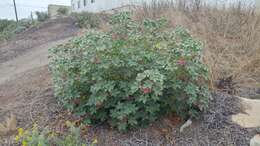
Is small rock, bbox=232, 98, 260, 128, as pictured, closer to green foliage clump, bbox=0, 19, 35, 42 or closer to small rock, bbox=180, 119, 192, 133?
small rock, bbox=180, 119, 192, 133

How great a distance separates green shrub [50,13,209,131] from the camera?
2201mm

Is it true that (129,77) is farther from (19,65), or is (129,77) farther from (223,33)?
(19,65)

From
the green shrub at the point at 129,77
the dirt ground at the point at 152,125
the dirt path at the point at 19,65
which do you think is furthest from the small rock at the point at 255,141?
the dirt path at the point at 19,65

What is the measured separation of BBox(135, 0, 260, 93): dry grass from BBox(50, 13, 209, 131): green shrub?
836mm

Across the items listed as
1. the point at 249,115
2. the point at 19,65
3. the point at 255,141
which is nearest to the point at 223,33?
the point at 249,115

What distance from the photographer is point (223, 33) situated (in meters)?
4.57

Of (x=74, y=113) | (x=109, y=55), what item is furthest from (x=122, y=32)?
(x=74, y=113)

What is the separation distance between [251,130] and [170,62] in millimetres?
983

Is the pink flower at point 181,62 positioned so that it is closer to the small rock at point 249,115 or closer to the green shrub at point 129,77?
the green shrub at point 129,77

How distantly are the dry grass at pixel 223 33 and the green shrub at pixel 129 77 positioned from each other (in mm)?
836

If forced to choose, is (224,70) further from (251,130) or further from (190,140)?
(190,140)

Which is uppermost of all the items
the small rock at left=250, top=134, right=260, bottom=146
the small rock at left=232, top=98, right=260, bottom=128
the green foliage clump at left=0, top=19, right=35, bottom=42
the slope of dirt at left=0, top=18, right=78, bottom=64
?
the small rock at left=232, top=98, right=260, bottom=128

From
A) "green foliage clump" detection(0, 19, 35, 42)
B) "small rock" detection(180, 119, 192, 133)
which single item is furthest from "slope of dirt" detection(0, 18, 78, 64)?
"small rock" detection(180, 119, 192, 133)

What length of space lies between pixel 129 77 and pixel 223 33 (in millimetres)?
2900
